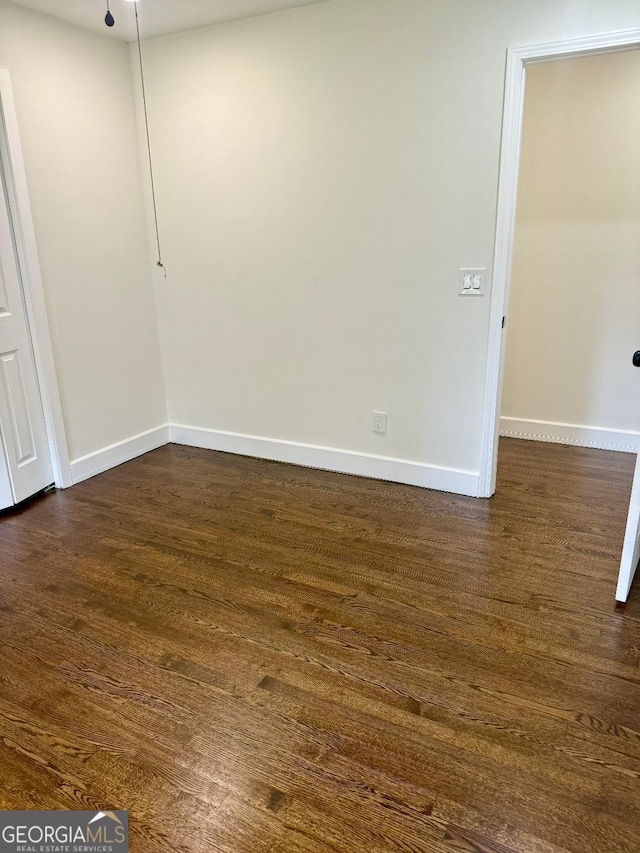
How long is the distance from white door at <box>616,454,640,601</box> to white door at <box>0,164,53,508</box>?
300cm

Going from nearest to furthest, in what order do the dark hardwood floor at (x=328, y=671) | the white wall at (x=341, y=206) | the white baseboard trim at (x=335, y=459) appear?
the dark hardwood floor at (x=328, y=671) < the white wall at (x=341, y=206) < the white baseboard trim at (x=335, y=459)

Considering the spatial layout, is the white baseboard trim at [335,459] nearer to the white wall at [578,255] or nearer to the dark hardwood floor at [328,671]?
the dark hardwood floor at [328,671]

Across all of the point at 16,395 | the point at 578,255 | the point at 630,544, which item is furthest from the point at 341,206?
the point at 630,544

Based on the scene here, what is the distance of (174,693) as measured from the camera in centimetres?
186

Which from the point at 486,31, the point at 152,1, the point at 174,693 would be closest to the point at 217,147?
the point at 152,1

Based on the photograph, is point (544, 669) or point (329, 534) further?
point (329, 534)

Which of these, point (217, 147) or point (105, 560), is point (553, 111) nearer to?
point (217, 147)

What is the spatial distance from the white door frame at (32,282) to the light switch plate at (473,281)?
89.8 inches

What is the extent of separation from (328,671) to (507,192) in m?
2.33

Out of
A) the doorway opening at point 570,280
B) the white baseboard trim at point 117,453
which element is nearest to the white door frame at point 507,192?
the doorway opening at point 570,280

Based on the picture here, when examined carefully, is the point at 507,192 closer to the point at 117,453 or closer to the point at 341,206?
the point at 341,206

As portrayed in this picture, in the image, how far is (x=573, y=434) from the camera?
3.99m

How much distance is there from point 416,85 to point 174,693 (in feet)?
9.58

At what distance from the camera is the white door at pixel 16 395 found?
117 inches
